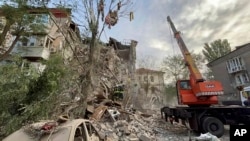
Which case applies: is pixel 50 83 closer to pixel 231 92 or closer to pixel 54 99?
pixel 54 99

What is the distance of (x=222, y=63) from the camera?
117 ft

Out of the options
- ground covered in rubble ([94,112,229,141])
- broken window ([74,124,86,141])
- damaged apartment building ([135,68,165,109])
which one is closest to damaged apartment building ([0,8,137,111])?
ground covered in rubble ([94,112,229,141])

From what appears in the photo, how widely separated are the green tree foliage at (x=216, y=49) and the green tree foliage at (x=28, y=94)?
43348 millimetres

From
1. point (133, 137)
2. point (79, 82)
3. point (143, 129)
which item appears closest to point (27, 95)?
point (79, 82)

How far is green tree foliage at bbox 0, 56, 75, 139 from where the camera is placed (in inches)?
314

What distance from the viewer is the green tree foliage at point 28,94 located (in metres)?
7.97

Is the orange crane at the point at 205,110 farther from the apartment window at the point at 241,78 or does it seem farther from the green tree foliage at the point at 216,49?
the green tree foliage at the point at 216,49

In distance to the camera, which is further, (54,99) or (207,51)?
(207,51)

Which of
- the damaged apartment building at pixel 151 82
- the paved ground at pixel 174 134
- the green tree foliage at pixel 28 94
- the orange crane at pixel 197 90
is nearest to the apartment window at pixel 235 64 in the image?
the damaged apartment building at pixel 151 82

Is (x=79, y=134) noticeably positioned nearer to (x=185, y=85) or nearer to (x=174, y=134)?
(x=174, y=134)

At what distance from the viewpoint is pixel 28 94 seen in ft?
28.6

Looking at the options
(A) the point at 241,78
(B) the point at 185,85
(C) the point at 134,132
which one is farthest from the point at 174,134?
(A) the point at 241,78

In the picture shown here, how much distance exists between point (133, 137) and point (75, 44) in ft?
33.6

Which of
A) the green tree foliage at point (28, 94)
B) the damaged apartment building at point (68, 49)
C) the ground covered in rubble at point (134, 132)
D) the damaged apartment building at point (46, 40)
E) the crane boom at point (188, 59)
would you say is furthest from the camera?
the damaged apartment building at point (46, 40)
